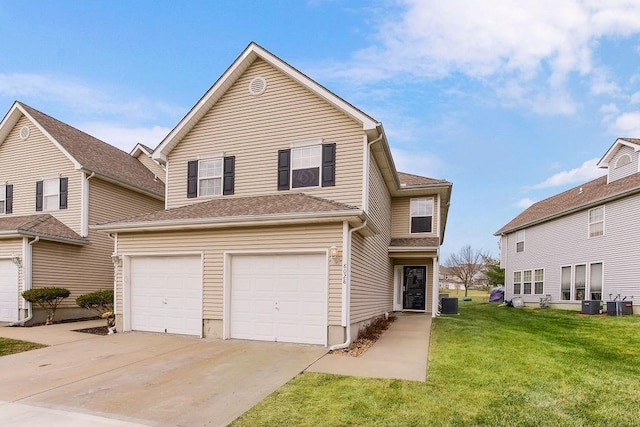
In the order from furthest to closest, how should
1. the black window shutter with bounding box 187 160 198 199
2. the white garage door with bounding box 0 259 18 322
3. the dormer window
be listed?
the dormer window → the white garage door with bounding box 0 259 18 322 → the black window shutter with bounding box 187 160 198 199

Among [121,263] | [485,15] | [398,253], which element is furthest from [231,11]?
[398,253]

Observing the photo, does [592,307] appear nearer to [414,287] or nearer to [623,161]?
[623,161]

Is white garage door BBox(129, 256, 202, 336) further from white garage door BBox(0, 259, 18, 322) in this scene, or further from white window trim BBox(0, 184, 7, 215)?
white window trim BBox(0, 184, 7, 215)

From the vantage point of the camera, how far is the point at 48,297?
43.0 ft

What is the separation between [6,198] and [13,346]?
10.3 metres

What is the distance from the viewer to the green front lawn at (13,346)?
8873 mm

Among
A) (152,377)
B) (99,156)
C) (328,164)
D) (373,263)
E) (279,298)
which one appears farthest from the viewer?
(99,156)

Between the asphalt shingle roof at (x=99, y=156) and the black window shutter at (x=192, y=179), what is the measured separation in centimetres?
530

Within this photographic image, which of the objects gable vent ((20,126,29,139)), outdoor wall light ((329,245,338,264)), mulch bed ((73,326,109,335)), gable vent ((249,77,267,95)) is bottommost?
mulch bed ((73,326,109,335))

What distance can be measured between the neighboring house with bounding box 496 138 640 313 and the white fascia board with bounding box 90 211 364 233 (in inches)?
542

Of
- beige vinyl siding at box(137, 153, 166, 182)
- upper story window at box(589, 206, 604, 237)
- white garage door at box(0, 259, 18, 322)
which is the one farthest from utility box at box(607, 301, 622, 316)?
white garage door at box(0, 259, 18, 322)

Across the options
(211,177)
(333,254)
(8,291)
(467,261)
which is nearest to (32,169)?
(8,291)

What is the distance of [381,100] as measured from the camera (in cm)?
1780

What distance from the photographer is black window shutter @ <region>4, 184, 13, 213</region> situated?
54.1ft
